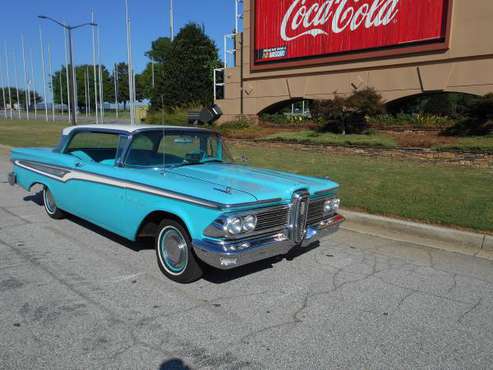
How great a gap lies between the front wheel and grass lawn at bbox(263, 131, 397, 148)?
32.7ft

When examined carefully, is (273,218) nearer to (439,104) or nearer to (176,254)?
(176,254)

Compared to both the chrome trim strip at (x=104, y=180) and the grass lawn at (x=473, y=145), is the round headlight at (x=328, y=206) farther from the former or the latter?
the grass lawn at (x=473, y=145)

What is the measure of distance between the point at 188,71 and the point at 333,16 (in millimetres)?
13148

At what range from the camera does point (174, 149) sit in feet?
16.1

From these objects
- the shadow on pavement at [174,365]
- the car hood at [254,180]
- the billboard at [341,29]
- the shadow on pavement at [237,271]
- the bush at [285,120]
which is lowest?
the shadow on pavement at [174,365]

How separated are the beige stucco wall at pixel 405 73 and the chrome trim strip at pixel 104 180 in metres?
13.9

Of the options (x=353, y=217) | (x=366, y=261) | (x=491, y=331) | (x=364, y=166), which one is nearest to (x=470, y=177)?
(x=364, y=166)

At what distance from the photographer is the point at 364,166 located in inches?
409

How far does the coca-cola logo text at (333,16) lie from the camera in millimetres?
16312

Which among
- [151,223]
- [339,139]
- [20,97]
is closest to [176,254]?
[151,223]

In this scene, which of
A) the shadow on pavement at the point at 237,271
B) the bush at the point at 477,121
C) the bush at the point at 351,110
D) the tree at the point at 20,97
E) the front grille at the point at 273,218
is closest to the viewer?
the front grille at the point at 273,218

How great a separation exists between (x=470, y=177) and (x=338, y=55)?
35.1 ft

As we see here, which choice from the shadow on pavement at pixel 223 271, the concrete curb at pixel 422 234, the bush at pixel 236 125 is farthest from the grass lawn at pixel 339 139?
the shadow on pavement at pixel 223 271

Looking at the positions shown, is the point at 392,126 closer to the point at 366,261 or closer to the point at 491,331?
the point at 366,261
